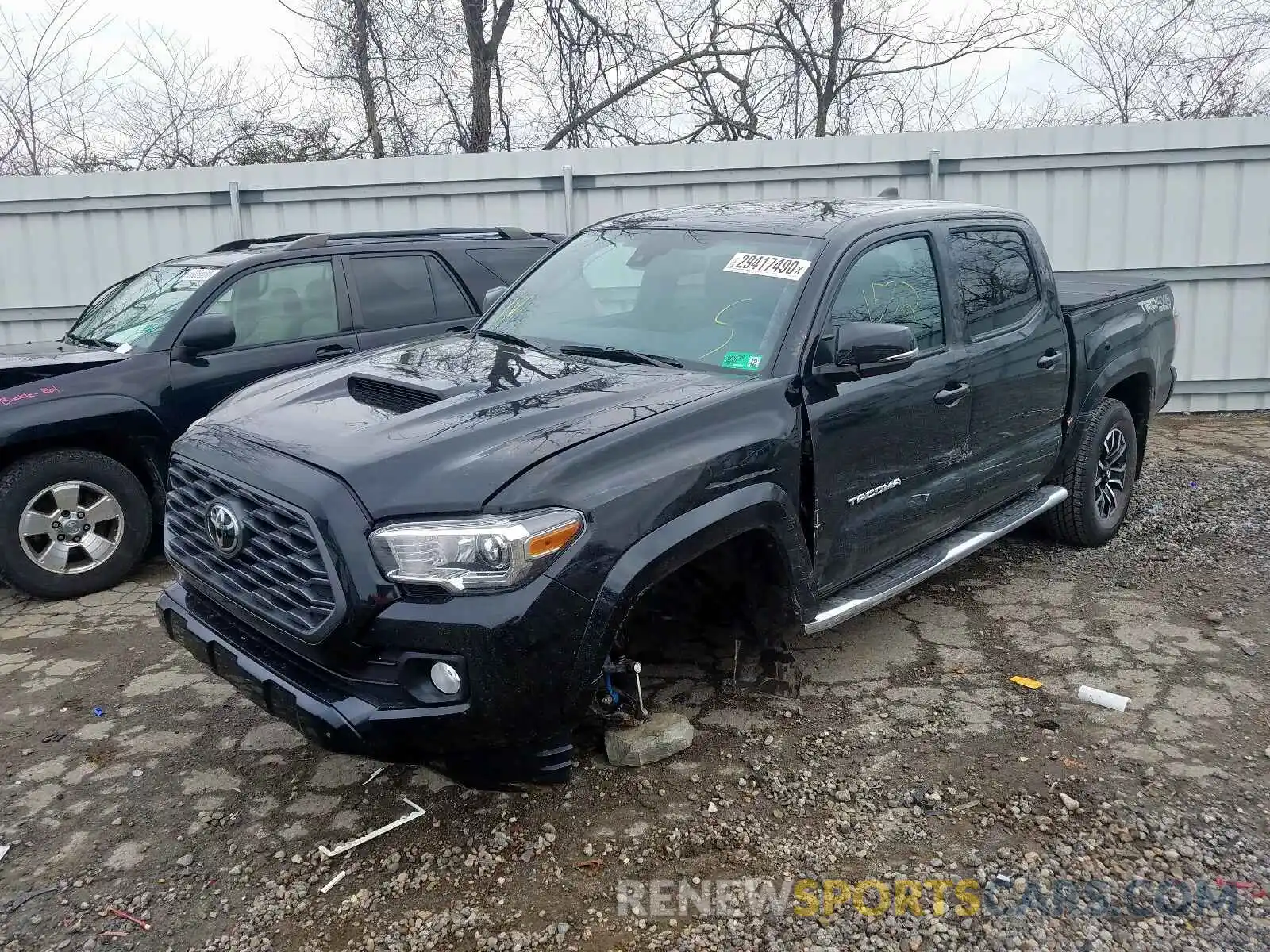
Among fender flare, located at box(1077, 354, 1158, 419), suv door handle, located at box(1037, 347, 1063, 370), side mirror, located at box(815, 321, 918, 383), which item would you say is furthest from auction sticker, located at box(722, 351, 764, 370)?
fender flare, located at box(1077, 354, 1158, 419)

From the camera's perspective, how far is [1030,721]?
378 centimetres

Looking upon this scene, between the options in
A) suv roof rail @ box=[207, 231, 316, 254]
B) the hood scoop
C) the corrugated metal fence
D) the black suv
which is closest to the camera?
the hood scoop

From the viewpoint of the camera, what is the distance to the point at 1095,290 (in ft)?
19.0

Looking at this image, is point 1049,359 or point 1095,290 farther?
point 1095,290

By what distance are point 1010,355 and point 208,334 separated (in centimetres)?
405

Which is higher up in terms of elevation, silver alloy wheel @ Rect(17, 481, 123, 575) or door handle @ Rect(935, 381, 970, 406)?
door handle @ Rect(935, 381, 970, 406)

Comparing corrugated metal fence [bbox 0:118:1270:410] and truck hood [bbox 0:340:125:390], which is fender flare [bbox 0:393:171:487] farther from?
corrugated metal fence [bbox 0:118:1270:410]

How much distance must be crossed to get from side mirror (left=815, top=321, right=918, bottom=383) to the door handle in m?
0.56

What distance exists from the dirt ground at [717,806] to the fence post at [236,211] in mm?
5498

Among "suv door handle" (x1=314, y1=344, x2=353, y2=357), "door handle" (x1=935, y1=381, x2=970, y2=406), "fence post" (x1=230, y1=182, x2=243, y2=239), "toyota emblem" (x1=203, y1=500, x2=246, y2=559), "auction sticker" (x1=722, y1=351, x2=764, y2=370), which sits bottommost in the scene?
"toyota emblem" (x1=203, y1=500, x2=246, y2=559)

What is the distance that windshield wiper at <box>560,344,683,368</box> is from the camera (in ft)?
12.0

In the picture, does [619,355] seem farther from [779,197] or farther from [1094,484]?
[779,197]

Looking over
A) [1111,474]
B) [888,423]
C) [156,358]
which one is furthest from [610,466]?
[1111,474]

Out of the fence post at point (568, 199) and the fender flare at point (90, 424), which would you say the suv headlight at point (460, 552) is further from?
the fence post at point (568, 199)
